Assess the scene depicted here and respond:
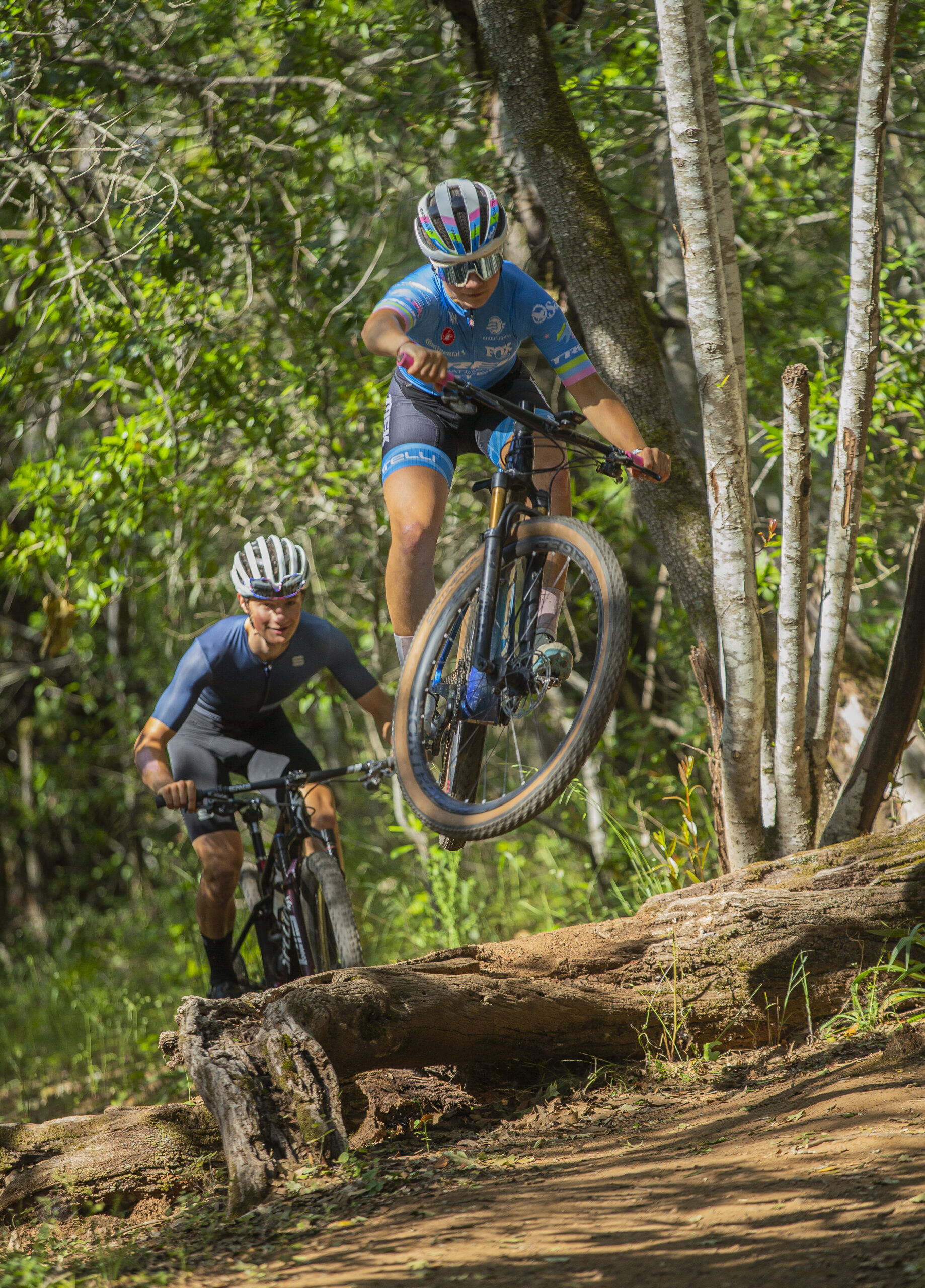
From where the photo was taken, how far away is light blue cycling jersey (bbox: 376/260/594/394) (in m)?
3.57

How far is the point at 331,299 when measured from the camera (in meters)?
5.78

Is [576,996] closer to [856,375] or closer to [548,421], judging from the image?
[548,421]

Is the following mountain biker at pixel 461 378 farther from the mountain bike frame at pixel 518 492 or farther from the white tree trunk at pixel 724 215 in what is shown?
the white tree trunk at pixel 724 215

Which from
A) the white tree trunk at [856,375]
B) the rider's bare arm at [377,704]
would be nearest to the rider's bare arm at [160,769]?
the rider's bare arm at [377,704]

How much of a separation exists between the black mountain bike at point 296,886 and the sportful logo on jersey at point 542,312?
5.80 ft

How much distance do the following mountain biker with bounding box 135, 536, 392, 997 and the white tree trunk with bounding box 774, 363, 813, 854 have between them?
1582 millimetres

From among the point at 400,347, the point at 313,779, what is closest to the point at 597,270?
the point at 400,347

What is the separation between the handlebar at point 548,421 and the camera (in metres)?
3.20

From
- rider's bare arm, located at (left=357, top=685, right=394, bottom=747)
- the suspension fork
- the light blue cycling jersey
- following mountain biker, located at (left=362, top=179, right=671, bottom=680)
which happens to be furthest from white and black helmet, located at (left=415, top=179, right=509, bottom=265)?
the suspension fork

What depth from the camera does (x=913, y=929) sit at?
11.3 feet

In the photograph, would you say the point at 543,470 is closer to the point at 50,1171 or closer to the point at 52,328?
the point at 50,1171

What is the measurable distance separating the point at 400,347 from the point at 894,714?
7.59ft

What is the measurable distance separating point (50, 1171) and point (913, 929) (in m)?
2.78

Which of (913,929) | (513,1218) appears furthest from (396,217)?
(513,1218)
